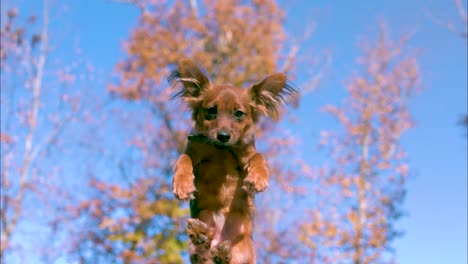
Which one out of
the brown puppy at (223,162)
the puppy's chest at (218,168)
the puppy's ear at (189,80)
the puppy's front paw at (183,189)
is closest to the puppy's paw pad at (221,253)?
the brown puppy at (223,162)

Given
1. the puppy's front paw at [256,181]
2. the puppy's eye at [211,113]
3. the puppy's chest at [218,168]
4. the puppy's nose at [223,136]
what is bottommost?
the puppy's front paw at [256,181]

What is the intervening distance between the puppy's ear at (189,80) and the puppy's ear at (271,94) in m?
0.38

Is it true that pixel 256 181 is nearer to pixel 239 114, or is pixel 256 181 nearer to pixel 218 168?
A: pixel 218 168

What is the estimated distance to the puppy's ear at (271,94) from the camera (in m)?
3.73

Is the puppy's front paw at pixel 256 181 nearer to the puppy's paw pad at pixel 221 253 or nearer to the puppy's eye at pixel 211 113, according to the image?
the puppy's paw pad at pixel 221 253

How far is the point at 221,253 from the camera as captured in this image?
2947 mm

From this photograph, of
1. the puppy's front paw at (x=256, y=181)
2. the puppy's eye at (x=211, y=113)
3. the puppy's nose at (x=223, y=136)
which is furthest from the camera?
the puppy's eye at (x=211, y=113)

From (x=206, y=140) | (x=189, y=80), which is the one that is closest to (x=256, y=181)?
(x=206, y=140)

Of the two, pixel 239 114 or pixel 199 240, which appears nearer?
pixel 199 240

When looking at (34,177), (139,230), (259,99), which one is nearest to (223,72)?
(139,230)

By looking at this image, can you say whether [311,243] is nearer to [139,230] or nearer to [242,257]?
[139,230]

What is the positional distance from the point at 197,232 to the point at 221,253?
19 cm

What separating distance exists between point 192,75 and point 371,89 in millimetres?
24093

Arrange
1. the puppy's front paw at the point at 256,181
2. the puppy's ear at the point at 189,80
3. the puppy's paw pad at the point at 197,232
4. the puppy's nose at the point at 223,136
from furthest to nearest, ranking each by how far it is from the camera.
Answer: the puppy's ear at the point at 189,80
the puppy's nose at the point at 223,136
the puppy's front paw at the point at 256,181
the puppy's paw pad at the point at 197,232
